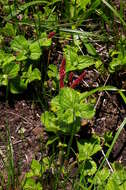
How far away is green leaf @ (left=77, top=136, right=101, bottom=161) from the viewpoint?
7.45 ft

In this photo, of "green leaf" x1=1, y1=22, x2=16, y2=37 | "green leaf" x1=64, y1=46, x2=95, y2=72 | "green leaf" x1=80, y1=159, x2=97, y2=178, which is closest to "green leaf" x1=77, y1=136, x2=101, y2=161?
"green leaf" x1=80, y1=159, x2=97, y2=178

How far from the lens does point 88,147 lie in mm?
2320

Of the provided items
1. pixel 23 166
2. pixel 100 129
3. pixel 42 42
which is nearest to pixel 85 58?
pixel 42 42

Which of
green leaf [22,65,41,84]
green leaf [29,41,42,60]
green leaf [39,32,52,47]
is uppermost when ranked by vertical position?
green leaf [39,32,52,47]

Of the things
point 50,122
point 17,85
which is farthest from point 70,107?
point 17,85

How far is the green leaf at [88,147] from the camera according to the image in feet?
7.45

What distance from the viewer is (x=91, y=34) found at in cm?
259

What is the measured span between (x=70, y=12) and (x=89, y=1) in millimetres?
144

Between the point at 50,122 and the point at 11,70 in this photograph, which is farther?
the point at 11,70

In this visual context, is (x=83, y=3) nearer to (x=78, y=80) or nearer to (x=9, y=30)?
(x=9, y=30)

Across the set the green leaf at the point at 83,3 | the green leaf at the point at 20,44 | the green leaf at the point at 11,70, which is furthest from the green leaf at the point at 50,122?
the green leaf at the point at 83,3

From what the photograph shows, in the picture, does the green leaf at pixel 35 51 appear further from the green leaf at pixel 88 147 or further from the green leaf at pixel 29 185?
the green leaf at pixel 29 185

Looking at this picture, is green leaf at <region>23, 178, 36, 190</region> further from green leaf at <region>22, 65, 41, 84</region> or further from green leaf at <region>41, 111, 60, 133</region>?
green leaf at <region>22, 65, 41, 84</region>

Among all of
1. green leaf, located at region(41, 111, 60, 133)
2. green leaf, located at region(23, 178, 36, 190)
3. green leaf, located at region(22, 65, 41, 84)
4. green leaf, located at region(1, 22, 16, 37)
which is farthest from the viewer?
green leaf, located at region(1, 22, 16, 37)
